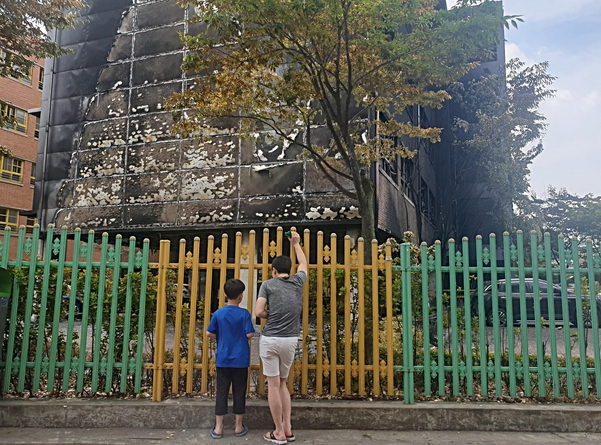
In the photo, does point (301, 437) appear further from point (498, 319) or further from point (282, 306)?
point (498, 319)

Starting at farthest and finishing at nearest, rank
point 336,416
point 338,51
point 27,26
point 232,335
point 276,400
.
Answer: point 27,26
point 338,51
point 336,416
point 232,335
point 276,400

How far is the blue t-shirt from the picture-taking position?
16.0ft

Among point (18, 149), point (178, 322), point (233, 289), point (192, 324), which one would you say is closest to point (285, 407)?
point (233, 289)

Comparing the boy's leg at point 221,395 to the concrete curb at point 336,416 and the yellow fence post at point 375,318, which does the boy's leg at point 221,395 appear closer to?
the concrete curb at point 336,416

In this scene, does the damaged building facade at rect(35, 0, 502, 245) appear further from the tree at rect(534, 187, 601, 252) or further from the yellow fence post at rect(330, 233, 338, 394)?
the tree at rect(534, 187, 601, 252)

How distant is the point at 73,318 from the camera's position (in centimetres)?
582

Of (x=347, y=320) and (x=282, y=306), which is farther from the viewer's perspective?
(x=347, y=320)

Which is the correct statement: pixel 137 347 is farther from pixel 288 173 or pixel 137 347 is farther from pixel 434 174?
pixel 434 174

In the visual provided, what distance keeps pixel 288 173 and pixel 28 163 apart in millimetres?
22752

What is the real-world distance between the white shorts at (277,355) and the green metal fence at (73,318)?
1716 mm

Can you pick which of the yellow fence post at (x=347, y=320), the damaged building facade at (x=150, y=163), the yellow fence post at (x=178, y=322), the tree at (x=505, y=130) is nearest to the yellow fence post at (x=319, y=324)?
the yellow fence post at (x=347, y=320)

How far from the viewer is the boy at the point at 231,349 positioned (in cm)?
489

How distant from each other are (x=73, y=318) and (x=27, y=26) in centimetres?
789

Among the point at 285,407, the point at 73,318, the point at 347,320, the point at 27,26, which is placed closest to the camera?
the point at 285,407
